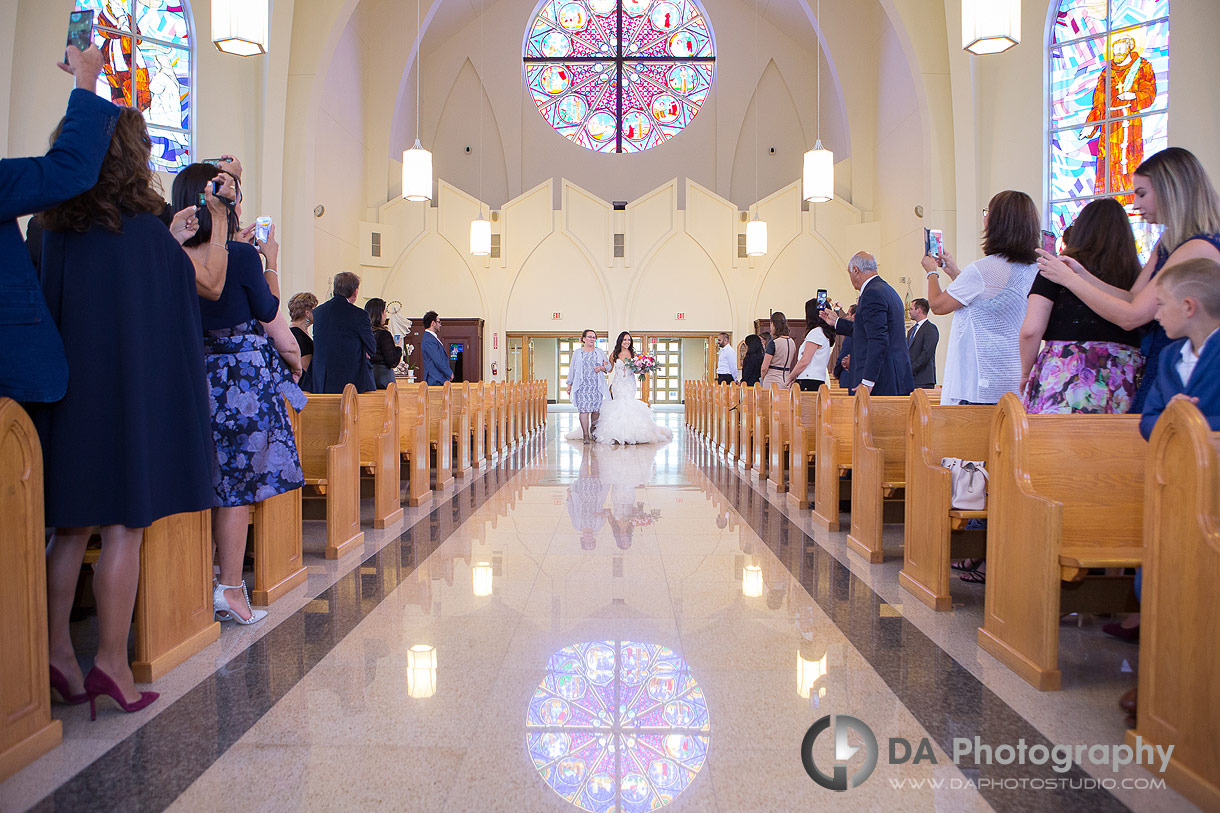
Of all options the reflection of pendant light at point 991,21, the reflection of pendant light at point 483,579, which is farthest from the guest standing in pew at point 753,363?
the reflection of pendant light at point 483,579

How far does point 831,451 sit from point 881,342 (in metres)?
0.73

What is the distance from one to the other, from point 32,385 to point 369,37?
55.9ft

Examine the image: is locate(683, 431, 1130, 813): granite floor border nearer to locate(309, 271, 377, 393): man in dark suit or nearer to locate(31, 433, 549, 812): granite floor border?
locate(31, 433, 549, 812): granite floor border

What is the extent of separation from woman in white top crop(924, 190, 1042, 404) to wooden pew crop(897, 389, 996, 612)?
0.16m

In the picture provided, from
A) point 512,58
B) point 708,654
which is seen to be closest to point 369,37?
point 512,58

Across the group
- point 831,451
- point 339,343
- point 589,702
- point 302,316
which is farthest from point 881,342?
point 302,316

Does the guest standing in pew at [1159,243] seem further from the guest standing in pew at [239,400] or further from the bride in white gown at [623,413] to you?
the bride in white gown at [623,413]

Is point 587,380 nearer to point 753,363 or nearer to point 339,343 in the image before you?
point 753,363

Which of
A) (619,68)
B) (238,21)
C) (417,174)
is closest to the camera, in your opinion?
(238,21)

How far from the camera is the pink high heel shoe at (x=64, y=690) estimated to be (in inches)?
83.7

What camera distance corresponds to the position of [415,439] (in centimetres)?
539

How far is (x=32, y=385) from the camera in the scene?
6.15 ft

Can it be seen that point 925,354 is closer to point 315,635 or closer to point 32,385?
point 315,635

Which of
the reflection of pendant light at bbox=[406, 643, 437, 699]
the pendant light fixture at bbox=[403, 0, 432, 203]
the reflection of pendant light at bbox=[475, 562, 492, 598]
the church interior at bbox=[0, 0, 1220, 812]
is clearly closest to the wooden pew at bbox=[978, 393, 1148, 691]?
the church interior at bbox=[0, 0, 1220, 812]
